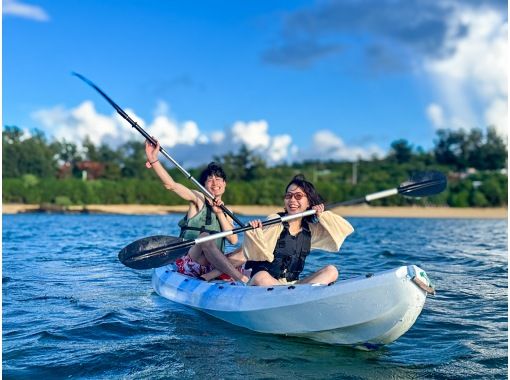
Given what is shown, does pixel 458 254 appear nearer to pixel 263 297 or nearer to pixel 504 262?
pixel 504 262

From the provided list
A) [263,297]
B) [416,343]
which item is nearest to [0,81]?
[263,297]

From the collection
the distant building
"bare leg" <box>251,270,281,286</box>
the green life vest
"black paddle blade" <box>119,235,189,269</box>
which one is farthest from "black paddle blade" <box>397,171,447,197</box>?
the distant building

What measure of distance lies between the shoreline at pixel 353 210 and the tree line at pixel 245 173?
749 mm

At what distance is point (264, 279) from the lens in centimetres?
498

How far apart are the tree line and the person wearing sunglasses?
3248 cm

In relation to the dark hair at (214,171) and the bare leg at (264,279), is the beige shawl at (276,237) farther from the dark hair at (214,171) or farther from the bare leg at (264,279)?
the dark hair at (214,171)

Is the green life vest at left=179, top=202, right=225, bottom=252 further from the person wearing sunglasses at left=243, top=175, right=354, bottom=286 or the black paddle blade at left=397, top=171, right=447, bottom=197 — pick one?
the black paddle blade at left=397, top=171, right=447, bottom=197

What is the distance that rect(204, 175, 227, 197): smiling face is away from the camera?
20.4 feet

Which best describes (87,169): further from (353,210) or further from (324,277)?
(324,277)

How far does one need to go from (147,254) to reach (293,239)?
1433 millimetres

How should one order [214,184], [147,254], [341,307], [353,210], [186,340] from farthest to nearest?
[353,210] → [214,184] → [147,254] → [186,340] → [341,307]

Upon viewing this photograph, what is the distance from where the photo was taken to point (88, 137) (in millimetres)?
50406

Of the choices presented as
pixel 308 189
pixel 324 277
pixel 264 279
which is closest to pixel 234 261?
pixel 264 279

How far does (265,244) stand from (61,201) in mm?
34431
